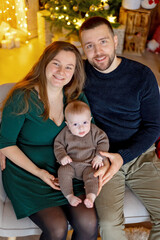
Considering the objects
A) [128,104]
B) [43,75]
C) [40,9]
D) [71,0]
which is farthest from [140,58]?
[43,75]

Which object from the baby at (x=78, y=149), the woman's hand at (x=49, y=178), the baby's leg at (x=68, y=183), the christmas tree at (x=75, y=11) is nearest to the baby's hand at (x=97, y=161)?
the baby at (x=78, y=149)

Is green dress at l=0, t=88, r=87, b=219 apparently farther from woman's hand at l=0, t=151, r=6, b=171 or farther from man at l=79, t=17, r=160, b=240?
man at l=79, t=17, r=160, b=240

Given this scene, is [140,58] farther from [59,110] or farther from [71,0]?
[59,110]

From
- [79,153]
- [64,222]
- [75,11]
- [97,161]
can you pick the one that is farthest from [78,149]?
[75,11]

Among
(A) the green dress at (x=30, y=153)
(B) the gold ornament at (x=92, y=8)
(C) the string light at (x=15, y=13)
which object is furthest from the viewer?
(C) the string light at (x=15, y=13)

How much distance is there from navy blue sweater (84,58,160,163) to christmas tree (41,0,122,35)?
1.92 metres

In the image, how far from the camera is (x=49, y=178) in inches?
56.1

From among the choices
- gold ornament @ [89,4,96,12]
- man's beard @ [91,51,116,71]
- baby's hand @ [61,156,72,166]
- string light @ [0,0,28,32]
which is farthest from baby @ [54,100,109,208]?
string light @ [0,0,28,32]

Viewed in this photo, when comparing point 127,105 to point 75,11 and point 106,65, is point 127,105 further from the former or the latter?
point 75,11

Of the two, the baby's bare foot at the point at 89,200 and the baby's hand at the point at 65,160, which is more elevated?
the baby's hand at the point at 65,160

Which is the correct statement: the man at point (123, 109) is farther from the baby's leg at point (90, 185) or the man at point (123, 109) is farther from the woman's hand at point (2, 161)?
the woman's hand at point (2, 161)

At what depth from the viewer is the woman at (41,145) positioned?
52.6 inches

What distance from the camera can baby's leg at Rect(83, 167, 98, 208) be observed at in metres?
1.32

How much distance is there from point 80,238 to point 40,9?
3.64 meters
